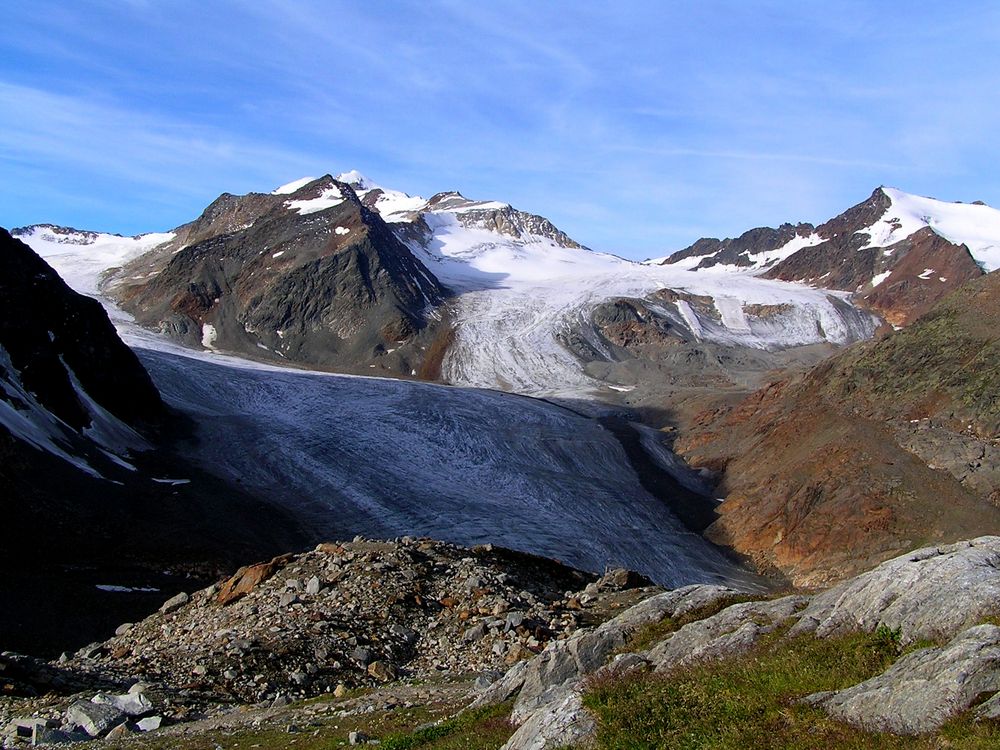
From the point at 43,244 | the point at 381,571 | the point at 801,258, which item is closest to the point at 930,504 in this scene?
the point at 381,571

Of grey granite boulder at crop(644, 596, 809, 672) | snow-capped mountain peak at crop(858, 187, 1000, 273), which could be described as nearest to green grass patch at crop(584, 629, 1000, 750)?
grey granite boulder at crop(644, 596, 809, 672)

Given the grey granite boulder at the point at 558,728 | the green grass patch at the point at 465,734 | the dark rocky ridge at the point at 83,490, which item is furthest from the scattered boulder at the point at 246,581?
the grey granite boulder at the point at 558,728

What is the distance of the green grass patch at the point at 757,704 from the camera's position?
23.8 feet

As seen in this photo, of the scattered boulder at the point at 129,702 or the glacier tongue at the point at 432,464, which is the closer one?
the scattered boulder at the point at 129,702

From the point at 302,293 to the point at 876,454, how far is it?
87.5m

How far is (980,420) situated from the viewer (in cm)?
5500

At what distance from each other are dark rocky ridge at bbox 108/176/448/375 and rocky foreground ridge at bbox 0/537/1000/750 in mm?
90094

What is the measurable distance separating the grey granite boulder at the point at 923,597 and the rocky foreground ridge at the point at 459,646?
0.07 ft

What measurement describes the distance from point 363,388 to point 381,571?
188 feet

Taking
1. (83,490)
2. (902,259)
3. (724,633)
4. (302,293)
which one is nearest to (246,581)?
(724,633)

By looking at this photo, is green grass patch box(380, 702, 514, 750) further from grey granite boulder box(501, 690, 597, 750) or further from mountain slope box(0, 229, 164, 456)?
mountain slope box(0, 229, 164, 456)

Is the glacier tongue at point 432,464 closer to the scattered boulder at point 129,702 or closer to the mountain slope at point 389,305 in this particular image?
the mountain slope at point 389,305

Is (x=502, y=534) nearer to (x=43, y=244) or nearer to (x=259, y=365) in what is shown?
(x=259, y=365)

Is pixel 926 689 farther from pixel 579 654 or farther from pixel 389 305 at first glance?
pixel 389 305
